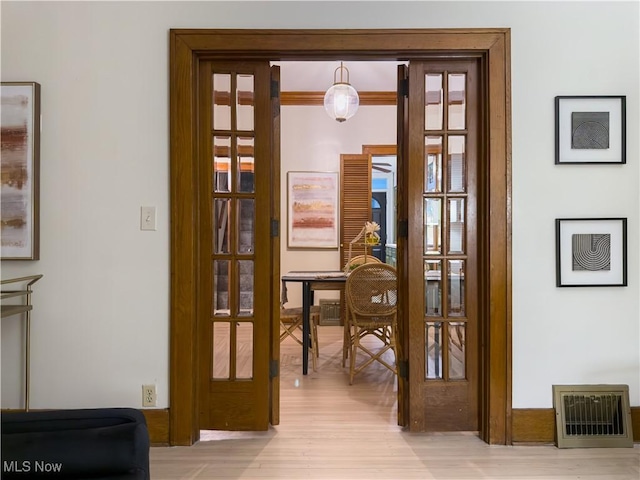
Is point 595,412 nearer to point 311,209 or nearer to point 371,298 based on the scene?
point 371,298

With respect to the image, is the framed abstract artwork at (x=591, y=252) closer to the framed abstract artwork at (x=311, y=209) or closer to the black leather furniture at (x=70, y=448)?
the black leather furniture at (x=70, y=448)

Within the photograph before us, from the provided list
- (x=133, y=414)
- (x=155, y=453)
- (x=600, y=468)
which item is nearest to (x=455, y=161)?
(x=600, y=468)

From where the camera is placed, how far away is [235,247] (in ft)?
7.70

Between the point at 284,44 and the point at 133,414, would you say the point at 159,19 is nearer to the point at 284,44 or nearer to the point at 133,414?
the point at 284,44

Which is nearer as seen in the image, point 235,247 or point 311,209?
point 235,247

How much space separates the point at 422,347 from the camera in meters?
2.32

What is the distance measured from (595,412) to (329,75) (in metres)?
4.18

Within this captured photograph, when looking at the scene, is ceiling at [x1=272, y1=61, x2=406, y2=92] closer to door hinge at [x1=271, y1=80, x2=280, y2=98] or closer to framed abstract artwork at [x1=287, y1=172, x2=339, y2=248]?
framed abstract artwork at [x1=287, y1=172, x2=339, y2=248]

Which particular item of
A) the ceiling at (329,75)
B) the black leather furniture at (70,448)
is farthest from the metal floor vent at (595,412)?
the ceiling at (329,75)

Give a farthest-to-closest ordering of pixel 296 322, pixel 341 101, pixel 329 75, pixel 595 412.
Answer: pixel 329 75 < pixel 341 101 < pixel 296 322 < pixel 595 412

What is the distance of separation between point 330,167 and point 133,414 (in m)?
4.42

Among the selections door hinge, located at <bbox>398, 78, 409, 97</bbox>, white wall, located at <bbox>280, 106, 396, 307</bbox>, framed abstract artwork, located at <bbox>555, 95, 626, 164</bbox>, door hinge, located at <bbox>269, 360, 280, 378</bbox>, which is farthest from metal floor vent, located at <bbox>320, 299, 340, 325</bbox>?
framed abstract artwork, located at <bbox>555, 95, 626, 164</bbox>

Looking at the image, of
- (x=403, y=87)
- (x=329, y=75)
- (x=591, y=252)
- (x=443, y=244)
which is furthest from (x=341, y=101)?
(x=591, y=252)

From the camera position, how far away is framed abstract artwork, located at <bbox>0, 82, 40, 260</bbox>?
2182 mm
